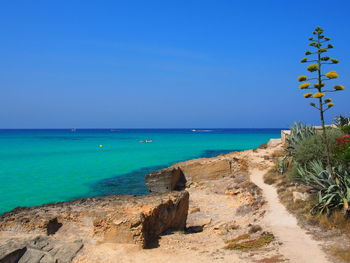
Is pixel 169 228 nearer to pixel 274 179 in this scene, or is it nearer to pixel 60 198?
pixel 274 179

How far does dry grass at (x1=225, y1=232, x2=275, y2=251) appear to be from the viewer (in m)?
9.74

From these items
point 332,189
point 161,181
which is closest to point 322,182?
point 332,189

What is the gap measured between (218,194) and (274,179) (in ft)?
10.7

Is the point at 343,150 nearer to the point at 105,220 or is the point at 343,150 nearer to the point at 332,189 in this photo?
the point at 332,189

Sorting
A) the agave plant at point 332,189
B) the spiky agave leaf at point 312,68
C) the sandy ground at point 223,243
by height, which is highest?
the spiky agave leaf at point 312,68

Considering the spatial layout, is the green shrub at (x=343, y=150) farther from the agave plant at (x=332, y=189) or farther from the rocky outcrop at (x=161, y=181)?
the rocky outcrop at (x=161, y=181)

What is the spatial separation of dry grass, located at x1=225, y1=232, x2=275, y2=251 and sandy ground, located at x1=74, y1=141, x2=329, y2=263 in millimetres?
192

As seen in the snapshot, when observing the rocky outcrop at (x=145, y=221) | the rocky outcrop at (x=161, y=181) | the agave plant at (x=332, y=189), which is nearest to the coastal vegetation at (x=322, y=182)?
the agave plant at (x=332, y=189)

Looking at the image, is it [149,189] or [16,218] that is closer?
[16,218]

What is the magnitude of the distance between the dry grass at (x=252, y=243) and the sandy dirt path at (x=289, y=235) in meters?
0.31

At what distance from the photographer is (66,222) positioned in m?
11.1

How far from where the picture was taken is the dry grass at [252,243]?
9.74 metres

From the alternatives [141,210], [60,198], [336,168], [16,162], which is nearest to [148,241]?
[141,210]

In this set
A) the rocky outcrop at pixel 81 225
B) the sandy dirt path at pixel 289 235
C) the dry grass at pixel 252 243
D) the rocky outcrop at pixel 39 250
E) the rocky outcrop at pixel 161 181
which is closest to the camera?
the sandy dirt path at pixel 289 235
